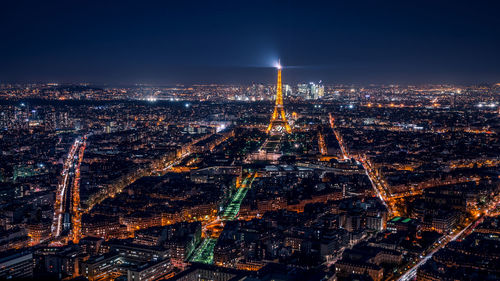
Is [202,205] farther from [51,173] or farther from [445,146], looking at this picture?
[445,146]

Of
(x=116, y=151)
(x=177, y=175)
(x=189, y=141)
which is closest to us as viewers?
(x=177, y=175)

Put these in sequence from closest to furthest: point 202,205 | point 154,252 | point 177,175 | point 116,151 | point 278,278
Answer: point 278,278 < point 154,252 < point 202,205 < point 177,175 < point 116,151

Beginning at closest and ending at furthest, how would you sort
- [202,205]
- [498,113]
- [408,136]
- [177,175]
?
[202,205] → [177,175] → [408,136] → [498,113]

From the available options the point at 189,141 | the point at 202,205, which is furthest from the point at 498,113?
the point at 202,205

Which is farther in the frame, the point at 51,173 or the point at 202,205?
the point at 51,173

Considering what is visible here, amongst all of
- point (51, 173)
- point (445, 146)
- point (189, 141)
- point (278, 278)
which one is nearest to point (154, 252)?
point (278, 278)

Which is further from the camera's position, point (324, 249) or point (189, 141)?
point (189, 141)

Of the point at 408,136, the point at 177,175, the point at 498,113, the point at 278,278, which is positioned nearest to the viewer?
the point at 278,278

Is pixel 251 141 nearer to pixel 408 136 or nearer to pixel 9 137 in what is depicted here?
pixel 408 136
